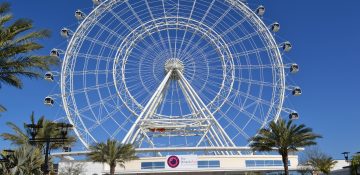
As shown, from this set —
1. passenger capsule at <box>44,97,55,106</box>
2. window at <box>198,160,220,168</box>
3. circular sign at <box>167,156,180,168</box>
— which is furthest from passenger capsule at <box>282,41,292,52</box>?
passenger capsule at <box>44,97,55,106</box>

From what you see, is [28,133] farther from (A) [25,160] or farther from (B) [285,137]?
(B) [285,137]

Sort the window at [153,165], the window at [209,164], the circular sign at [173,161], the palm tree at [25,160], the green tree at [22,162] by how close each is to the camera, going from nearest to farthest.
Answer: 1. the green tree at [22,162]
2. the palm tree at [25,160]
3. the window at [209,164]
4. the window at [153,165]
5. the circular sign at [173,161]

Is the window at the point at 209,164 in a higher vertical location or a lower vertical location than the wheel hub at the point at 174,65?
lower

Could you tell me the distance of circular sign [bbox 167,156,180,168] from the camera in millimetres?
53125

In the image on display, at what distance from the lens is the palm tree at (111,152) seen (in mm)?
40438

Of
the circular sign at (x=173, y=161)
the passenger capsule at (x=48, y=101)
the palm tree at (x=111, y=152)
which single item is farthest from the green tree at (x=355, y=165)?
the passenger capsule at (x=48, y=101)

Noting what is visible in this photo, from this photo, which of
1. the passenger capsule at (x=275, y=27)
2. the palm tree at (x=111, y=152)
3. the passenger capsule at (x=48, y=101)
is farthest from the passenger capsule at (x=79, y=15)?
the passenger capsule at (x=275, y=27)

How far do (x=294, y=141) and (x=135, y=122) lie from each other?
772 inches

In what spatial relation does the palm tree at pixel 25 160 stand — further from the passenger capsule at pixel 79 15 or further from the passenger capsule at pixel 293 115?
the passenger capsule at pixel 293 115

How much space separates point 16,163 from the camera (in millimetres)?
28562

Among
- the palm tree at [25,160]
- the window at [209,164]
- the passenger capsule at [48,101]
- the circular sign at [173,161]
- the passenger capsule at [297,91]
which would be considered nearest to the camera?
the palm tree at [25,160]

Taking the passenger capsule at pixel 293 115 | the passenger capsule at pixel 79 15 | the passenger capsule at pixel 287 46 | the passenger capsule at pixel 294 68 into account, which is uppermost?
the passenger capsule at pixel 79 15

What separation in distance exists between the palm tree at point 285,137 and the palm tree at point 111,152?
529 inches

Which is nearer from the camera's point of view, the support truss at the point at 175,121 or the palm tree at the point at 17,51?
the palm tree at the point at 17,51
